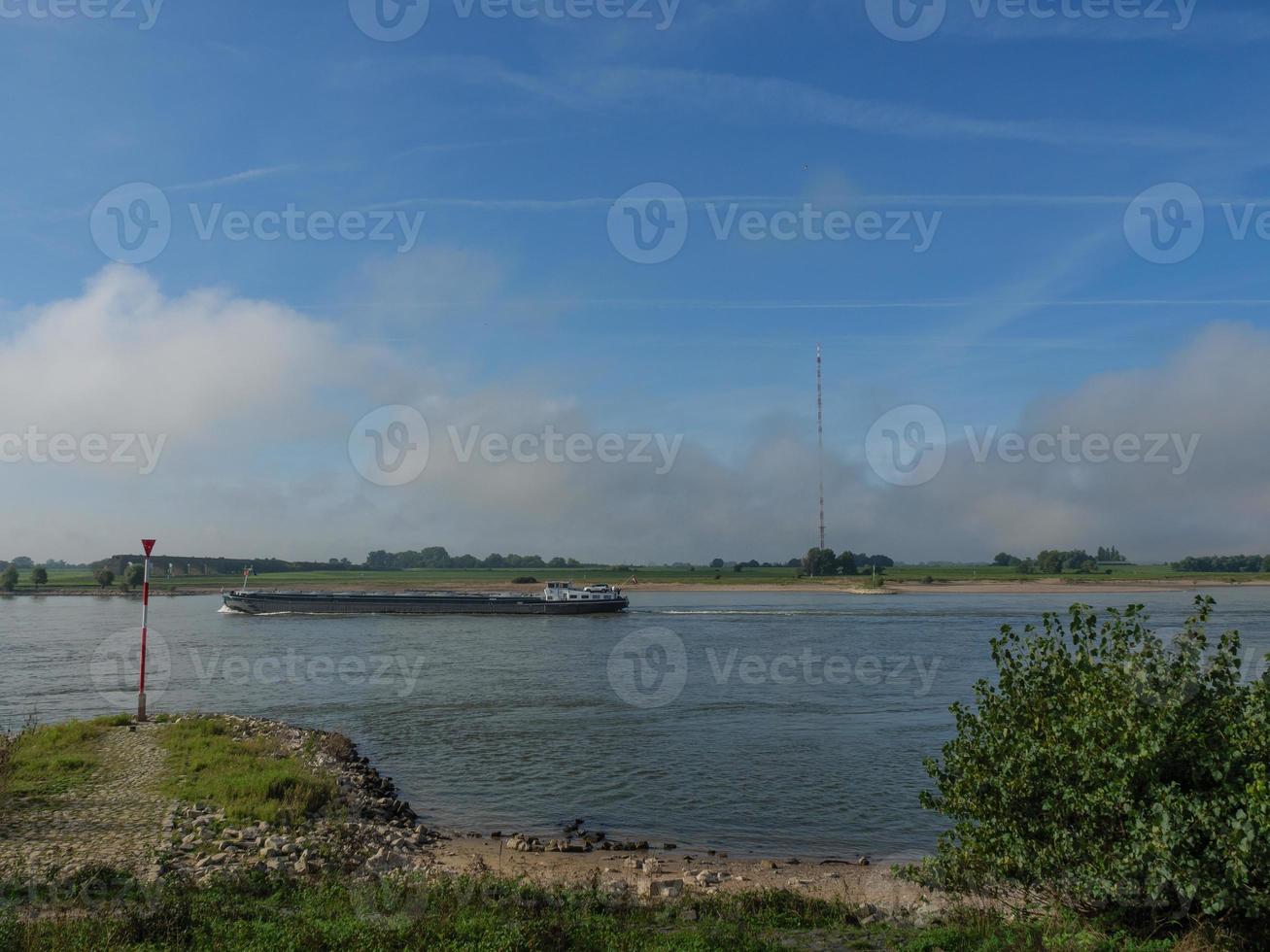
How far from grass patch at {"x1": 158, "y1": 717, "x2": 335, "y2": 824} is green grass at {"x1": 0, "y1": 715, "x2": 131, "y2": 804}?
Answer: 151 cm

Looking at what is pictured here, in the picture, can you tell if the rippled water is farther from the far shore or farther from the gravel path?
the far shore

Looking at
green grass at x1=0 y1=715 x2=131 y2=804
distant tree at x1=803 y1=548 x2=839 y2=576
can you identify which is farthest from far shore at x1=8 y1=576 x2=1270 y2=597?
green grass at x1=0 y1=715 x2=131 y2=804

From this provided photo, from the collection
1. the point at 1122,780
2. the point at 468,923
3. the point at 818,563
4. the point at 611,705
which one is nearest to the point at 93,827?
the point at 468,923

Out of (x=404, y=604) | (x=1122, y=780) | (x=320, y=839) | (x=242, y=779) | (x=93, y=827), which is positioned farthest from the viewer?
(x=404, y=604)

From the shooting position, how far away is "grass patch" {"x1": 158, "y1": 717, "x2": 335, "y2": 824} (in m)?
15.0

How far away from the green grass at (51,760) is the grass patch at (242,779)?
1.51m

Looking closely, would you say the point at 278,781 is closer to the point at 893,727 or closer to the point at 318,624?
the point at 893,727

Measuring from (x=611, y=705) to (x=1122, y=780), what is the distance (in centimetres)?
2515

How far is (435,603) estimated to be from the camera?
90000mm

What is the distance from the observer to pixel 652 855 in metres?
15.0

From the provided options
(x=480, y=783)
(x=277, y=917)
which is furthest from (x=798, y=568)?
(x=277, y=917)

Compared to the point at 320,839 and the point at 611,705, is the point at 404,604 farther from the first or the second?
the point at 320,839

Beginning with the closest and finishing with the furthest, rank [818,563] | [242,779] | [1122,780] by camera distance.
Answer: [1122,780]
[242,779]
[818,563]

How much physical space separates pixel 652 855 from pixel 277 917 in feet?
24.4
